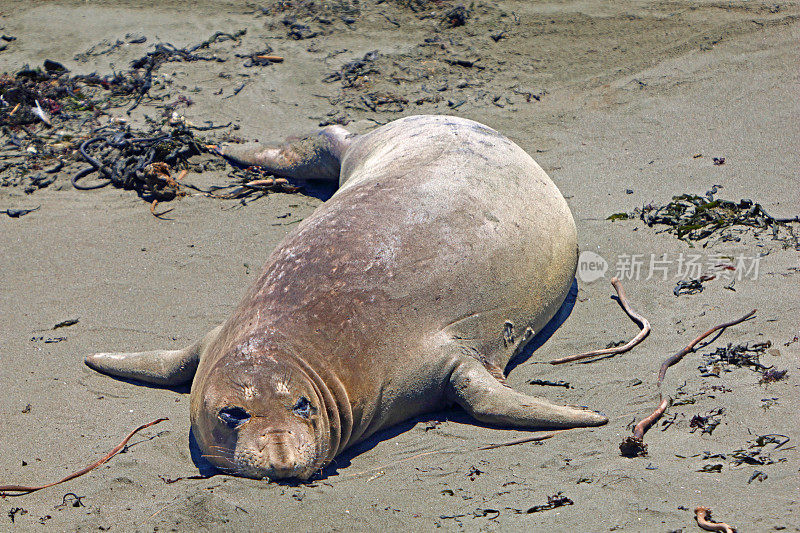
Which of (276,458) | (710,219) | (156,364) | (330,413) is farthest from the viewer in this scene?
(710,219)

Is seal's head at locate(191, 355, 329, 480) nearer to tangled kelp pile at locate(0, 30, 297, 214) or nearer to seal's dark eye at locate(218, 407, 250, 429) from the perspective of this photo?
seal's dark eye at locate(218, 407, 250, 429)

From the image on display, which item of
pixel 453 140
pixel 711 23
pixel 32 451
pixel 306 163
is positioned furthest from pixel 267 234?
pixel 711 23

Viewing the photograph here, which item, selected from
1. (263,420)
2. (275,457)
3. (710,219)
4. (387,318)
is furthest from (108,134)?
Answer: (710,219)

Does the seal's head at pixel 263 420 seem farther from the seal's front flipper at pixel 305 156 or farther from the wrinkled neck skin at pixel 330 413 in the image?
the seal's front flipper at pixel 305 156

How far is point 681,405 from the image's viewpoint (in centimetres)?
376

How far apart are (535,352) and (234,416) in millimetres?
1957

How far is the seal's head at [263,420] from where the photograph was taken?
11.2 feet

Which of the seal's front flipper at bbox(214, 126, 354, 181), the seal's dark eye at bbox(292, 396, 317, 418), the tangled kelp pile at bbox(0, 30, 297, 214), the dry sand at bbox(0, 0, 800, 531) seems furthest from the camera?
the tangled kelp pile at bbox(0, 30, 297, 214)

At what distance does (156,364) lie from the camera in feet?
14.9

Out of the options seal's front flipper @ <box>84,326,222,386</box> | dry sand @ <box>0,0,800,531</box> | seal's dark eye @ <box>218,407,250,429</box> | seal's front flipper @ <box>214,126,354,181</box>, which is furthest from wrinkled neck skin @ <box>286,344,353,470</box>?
seal's front flipper @ <box>214,126,354,181</box>

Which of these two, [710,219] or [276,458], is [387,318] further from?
[710,219]

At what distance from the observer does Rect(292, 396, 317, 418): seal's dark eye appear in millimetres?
3516

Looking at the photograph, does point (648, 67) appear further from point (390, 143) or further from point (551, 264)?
point (551, 264)

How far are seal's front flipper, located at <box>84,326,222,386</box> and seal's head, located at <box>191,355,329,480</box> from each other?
767mm
